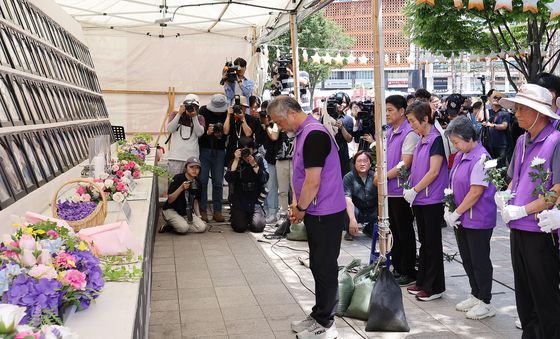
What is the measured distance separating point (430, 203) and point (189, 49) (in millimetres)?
7747

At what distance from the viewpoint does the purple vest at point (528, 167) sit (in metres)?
3.98

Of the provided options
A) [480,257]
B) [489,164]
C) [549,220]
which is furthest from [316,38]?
[549,220]

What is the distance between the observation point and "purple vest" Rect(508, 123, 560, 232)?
157 inches

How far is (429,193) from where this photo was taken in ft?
19.2

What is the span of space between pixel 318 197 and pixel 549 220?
159cm

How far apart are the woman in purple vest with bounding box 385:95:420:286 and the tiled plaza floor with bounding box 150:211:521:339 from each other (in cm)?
43

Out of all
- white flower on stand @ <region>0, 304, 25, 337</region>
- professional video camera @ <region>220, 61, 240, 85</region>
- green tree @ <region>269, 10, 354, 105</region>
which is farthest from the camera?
green tree @ <region>269, 10, 354, 105</region>

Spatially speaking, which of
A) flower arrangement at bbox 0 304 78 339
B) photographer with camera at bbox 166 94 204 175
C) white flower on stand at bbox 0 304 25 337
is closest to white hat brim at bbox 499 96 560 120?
flower arrangement at bbox 0 304 78 339

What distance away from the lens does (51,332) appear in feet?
5.60

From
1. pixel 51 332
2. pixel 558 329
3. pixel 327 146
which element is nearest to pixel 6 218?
pixel 51 332

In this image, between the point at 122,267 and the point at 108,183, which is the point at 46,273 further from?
the point at 108,183

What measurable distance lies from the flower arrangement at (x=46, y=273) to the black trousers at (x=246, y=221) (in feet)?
21.8

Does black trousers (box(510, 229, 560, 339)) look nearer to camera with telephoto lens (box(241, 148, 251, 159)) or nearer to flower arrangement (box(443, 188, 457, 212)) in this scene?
flower arrangement (box(443, 188, 457, 212))

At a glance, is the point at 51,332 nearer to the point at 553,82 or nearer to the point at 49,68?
the point at 553,82
